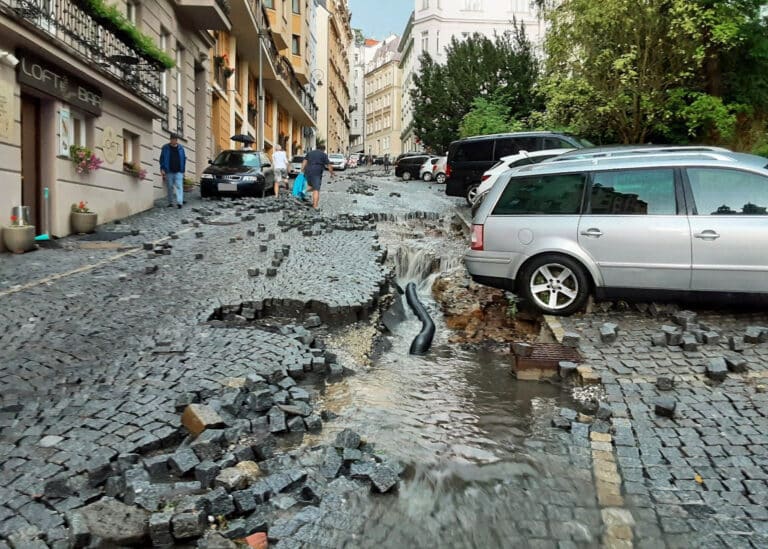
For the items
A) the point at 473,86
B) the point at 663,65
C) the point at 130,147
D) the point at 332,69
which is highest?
the point at 332,69

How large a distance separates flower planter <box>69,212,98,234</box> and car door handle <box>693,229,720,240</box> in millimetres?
11488

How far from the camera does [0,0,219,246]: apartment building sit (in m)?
11.2

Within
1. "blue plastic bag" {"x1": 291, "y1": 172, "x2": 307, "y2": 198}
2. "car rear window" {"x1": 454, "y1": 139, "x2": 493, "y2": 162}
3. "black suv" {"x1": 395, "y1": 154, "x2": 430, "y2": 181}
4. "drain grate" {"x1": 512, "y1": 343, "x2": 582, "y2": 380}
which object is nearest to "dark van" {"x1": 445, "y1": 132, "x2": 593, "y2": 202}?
"car rear window" {"x1": 454, "y1": 139, "x2": 493, "y2": 162}

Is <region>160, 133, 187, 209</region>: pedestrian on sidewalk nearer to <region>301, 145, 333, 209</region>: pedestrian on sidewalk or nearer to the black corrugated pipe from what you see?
<region>301, 145, 333, 209</region>: pedestrian on sidewalk

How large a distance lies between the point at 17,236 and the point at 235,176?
994 centimetres

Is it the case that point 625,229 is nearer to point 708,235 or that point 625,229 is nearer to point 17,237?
point 708,235

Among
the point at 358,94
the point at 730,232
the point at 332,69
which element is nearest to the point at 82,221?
the point at 730,232

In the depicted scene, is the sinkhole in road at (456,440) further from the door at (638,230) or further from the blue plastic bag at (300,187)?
the blue plastic bag at (300,187)

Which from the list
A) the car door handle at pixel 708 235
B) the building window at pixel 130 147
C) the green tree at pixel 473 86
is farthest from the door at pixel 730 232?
the green tree at pixel 473 86

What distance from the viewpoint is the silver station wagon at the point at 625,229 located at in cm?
700

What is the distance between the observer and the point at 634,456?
14.0 feet

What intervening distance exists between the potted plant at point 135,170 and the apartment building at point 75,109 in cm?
3

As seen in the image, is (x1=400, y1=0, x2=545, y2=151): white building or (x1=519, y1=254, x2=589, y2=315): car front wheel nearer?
(x1=519, y1=254, x2=589, y2=315): car front wheel

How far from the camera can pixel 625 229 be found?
7367 millimetres
